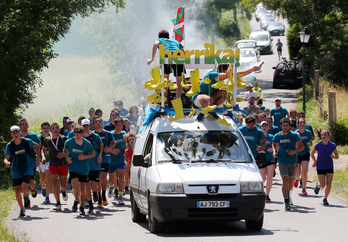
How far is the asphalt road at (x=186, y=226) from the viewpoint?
27.9ft

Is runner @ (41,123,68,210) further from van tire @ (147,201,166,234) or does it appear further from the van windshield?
van tire @ (147,201,166,234)

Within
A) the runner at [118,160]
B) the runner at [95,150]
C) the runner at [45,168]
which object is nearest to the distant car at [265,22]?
the runner at [45,168]

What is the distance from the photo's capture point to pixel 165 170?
854 centimetres

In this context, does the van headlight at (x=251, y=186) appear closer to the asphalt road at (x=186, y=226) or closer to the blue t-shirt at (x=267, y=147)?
the asphalt road at (x=186, y=226)

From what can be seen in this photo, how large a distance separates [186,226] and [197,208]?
151 cm

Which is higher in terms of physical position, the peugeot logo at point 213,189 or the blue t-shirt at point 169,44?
the blue t-shirt at point 169,44

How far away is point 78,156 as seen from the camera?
35.6 ft

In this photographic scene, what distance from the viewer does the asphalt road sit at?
8.49 metres

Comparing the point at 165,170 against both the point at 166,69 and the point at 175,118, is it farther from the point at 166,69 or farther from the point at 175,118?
the point at 166,69

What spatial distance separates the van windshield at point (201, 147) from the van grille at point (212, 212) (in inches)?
35.6

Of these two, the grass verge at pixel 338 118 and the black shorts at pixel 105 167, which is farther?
the grass verge at pixel 338 118

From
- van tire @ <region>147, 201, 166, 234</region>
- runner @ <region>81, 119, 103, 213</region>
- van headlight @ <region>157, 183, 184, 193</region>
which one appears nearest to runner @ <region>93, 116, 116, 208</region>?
runner @ <region>81, 119, 103, 213</region>

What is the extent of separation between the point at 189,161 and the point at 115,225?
2.00m

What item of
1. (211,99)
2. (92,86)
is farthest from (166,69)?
(92,86)
